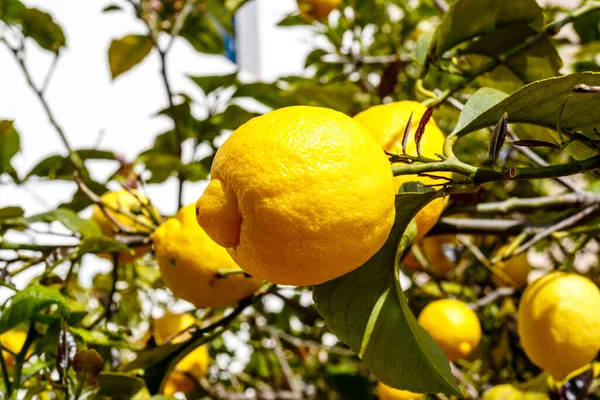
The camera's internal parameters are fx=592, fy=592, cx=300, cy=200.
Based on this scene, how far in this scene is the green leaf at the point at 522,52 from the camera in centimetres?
76

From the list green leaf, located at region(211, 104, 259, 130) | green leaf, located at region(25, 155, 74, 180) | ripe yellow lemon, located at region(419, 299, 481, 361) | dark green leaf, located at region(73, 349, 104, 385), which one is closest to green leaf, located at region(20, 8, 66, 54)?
green leaf, located at region(25, 155, 74, 180)

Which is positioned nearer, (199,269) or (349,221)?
(349,221)

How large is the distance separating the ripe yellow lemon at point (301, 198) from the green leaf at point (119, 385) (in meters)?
0.29

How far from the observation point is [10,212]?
94 centimetres

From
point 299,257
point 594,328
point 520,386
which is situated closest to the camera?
point 299,257

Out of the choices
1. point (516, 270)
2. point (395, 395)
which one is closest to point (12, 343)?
point (395, 395)

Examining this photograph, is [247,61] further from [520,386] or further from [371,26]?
[520,386]

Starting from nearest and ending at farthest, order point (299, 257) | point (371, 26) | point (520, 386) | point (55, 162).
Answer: point (299, 257) → point (520, 386) → point (55, 162) → point (371, 26)

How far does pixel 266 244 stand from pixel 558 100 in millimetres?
273

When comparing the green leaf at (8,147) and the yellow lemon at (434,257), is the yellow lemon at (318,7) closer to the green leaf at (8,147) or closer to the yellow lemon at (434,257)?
the yellow lemon at (434,257)

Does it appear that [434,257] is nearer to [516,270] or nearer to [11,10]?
[516,270]

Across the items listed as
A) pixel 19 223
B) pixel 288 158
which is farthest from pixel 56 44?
pixel 288 158

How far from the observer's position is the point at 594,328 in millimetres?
773

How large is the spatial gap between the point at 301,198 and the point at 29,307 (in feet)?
1.29
